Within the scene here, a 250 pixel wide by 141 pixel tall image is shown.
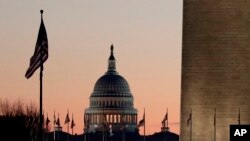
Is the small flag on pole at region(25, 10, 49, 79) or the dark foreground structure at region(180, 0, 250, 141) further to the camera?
the dark foreground structure at region(180, 0, 250, 141)

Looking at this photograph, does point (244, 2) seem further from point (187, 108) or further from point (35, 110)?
point (35, 110)

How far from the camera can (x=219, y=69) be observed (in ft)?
483

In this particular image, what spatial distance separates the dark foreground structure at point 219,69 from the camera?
146 meters

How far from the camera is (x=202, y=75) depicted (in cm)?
14650

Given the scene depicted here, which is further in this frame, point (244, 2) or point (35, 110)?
point (35, 110)

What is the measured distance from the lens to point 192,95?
479 feet

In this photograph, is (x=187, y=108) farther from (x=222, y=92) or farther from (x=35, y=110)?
(x=35, y=110)

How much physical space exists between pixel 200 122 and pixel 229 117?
296 cm

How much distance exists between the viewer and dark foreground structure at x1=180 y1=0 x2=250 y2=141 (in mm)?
146125

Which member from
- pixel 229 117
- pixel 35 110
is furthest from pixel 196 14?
pixel 35 110

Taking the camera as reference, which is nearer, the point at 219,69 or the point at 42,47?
the point at 42,47

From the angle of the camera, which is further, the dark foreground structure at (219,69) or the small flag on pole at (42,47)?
the dark foreground structure at (219,69)

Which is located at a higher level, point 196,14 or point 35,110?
point 196,14

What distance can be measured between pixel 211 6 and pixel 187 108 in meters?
10.3
